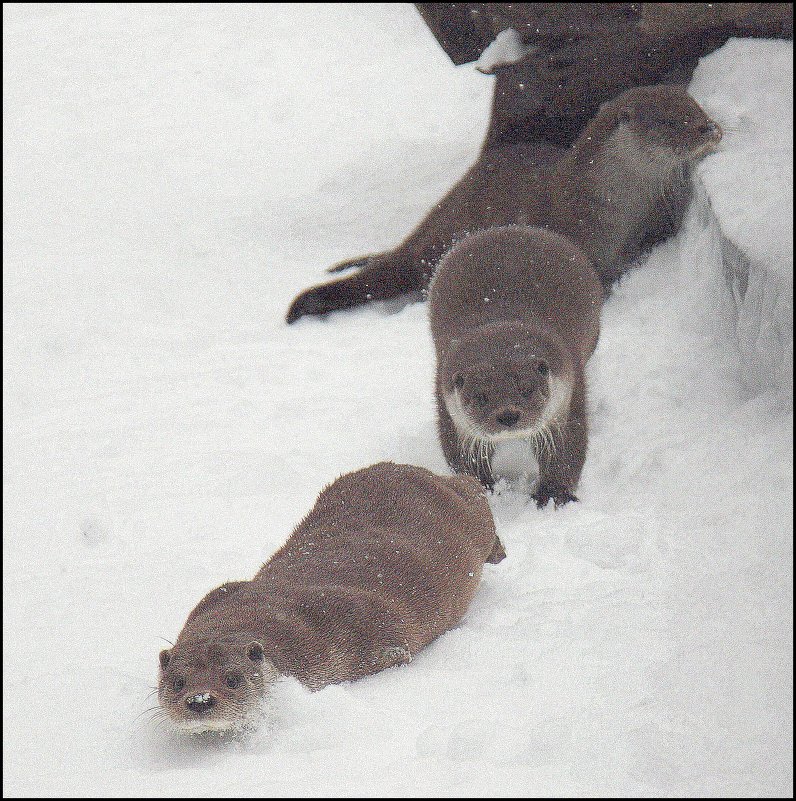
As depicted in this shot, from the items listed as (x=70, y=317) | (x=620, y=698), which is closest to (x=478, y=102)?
(x=70, y=317)

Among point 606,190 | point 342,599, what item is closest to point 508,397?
point 342,599

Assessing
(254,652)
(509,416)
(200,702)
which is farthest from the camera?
(509,416)

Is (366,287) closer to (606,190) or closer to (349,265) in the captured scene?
(349,265)

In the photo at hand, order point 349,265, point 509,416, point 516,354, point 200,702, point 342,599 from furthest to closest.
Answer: point 349,265, point 516,354, point 509,416, point 342,599, point 200,702

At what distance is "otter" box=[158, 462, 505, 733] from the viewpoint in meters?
2.38

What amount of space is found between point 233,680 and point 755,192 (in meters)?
2.54

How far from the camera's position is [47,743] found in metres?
2.26

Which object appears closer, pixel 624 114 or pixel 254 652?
pixel 254 652

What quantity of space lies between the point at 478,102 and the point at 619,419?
4.92m

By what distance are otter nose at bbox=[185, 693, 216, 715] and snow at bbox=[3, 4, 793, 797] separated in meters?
0.09

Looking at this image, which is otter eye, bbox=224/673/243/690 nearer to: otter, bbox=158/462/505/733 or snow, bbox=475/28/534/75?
otter, bbox=158/462/505/733

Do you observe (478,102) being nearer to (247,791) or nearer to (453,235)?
(453,235)

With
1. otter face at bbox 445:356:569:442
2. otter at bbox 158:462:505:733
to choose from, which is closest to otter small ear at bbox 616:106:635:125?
otter face at bbox 445:356:569:442

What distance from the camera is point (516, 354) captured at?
3936mm
